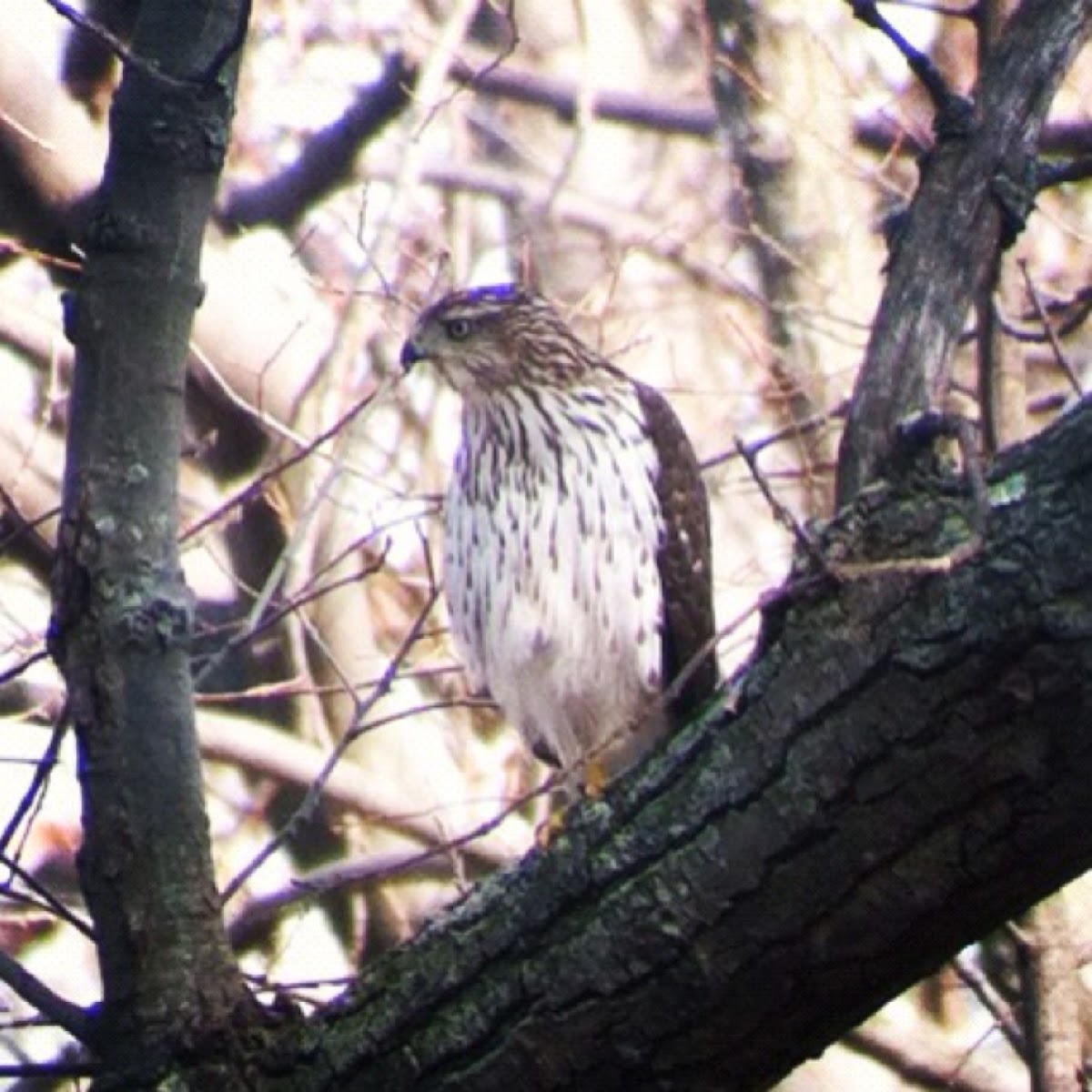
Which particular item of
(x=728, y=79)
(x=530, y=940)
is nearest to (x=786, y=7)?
(x=728, y=79)

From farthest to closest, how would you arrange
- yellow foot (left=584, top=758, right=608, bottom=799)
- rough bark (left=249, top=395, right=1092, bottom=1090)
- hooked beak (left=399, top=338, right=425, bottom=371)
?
hooked beak (left=399, top=338, right=425, bottom=371) < yellow foot (left=584, top=758, right=608, bottom=799) < rough bark (left=249, top=395, right=1092, bottom=1090)

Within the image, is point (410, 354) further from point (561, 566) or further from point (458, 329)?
point (561, 566)

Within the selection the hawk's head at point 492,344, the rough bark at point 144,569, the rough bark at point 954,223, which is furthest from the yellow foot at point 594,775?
the rough bark at point 954,223

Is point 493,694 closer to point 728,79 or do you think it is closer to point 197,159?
point 197,159

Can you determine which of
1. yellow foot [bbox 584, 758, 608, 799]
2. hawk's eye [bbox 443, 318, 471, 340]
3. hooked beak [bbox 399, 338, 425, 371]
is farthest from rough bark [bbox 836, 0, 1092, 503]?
hawk's eye [bbox 443, 318, 471, 340]

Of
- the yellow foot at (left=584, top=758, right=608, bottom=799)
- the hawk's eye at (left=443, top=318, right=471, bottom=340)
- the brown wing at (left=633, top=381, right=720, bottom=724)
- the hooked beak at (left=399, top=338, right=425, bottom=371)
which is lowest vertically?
the yellow foot at (left=584, top=758, right=608, bottom=799)

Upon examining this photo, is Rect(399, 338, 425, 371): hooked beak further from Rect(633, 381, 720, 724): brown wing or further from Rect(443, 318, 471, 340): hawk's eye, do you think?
Rect(633, 381, 720, 724): brown wing

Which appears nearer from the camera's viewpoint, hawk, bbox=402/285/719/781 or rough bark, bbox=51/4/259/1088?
rough bark, bbox=51/4/259/1088
